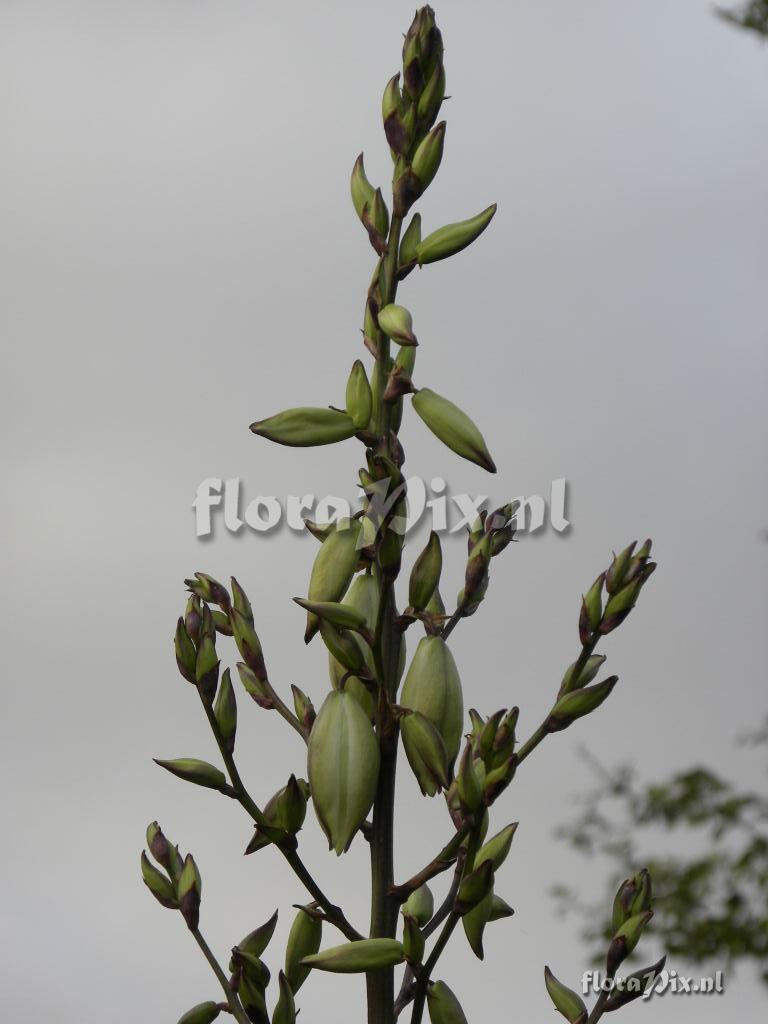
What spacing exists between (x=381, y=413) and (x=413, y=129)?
132mm

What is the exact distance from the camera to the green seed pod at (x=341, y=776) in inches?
16.5

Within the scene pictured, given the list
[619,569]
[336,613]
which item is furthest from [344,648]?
[619,569]

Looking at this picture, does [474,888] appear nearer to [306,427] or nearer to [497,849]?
[497,849]

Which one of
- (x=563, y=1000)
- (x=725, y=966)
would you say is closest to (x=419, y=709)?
(x=563, y=1000)

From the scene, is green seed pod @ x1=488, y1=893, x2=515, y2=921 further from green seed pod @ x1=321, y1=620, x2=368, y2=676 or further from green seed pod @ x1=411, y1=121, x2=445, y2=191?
green seed pod @ x1=411, y1=121, x2=445, y2=191

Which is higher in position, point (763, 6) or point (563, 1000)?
point (763, 6)

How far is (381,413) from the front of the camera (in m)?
0.46

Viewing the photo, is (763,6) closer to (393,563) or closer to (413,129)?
(413,129)

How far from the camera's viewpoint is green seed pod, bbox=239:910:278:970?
1.61 ft

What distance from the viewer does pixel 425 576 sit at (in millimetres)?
462

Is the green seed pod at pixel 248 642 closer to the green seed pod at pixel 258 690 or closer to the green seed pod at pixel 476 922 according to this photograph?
the green seed pod at pixel 258 690

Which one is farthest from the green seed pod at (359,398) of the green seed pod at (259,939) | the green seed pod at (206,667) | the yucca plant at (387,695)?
the green seed pod at (259,939)

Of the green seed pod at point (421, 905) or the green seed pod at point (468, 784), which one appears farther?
the green seed pod at point (421, 905)

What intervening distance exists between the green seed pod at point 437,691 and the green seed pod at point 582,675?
2.0 inches
